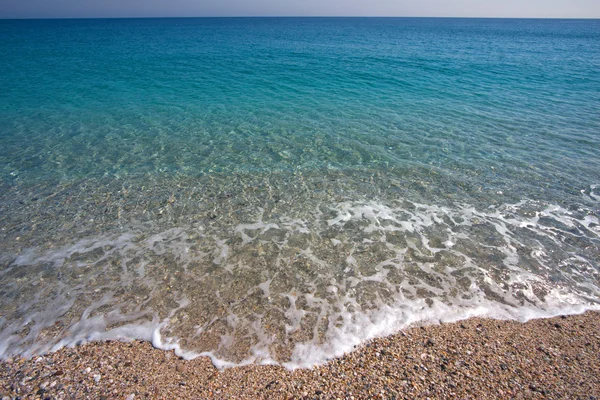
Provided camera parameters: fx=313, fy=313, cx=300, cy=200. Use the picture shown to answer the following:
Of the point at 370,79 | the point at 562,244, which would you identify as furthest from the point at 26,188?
the point at 370,79

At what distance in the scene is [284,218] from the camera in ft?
33.2

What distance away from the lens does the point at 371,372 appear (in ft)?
17.4

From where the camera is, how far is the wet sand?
16.4ft

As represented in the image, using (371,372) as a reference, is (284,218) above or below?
below

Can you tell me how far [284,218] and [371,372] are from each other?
5619 millimetres

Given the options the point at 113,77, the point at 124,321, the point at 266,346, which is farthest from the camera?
the point at 113,77

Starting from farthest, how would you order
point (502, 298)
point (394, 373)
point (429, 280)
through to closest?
point (429, 280) < point (502, 298) < point (394, 373)

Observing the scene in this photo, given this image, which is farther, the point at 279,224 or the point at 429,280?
the point at 279,224

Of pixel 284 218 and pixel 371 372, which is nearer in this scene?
pixel 371 372

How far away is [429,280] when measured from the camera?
7656 mm

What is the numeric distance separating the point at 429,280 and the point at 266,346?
13.9 ft

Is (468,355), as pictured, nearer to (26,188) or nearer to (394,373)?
(394,373)

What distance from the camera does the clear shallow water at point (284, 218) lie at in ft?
22.0

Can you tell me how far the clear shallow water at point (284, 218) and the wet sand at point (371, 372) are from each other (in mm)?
376
